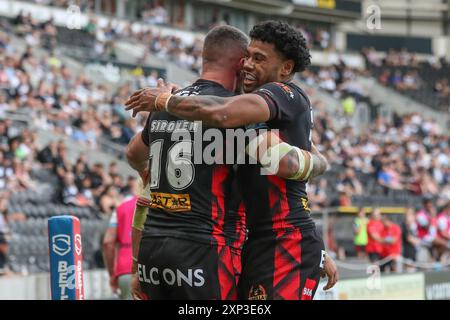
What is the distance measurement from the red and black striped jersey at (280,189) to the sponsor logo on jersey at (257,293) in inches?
12.6

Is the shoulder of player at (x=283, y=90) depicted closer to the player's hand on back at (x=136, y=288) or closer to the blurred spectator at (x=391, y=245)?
the player's hand on back at (x=136, y=288)

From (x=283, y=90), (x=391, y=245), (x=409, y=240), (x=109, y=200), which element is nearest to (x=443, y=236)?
(x=409, y=240)

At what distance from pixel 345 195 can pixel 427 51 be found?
105 feet

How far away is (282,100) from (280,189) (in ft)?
1.69

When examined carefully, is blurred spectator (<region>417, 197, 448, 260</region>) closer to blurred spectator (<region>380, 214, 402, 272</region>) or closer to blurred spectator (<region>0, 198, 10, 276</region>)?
blurred spectator (<region>380, 214, 402, 272</region>)

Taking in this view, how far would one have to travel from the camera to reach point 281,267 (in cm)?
505

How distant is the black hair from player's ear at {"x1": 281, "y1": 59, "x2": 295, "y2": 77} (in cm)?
3

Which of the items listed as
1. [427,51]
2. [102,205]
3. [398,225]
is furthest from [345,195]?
[427,51]

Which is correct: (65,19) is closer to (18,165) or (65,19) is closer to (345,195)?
(345,195)

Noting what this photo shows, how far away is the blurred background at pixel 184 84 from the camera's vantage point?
13.6 m

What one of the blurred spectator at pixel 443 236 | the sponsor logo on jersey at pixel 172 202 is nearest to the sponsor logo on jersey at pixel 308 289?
the sponsor logo on jersey at pixel 172 202

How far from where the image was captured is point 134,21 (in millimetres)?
33312

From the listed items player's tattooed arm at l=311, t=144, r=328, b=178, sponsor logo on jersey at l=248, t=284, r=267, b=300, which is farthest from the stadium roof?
sponsor logo on jersey at l=248, t=284, r=267, b=300
